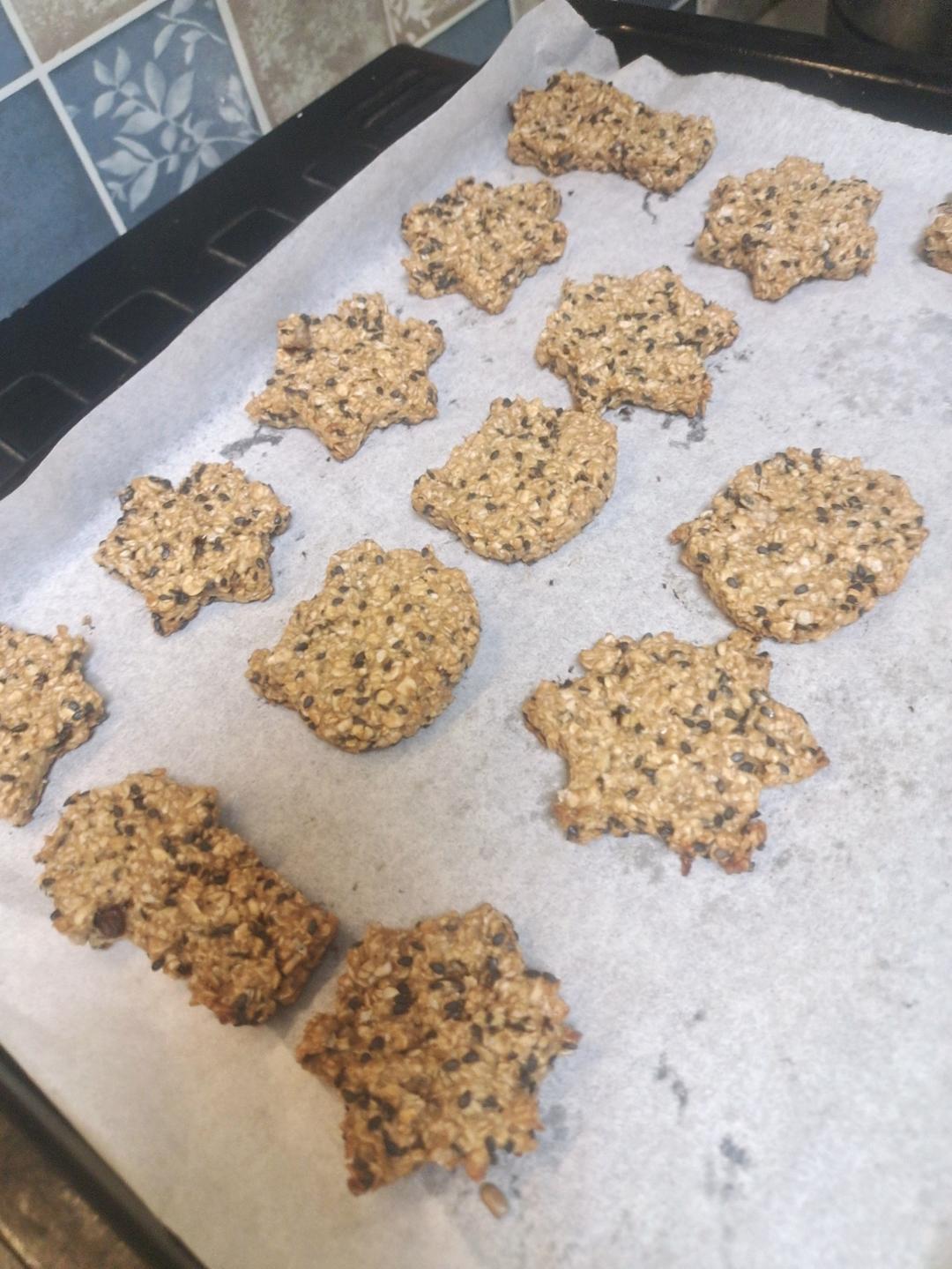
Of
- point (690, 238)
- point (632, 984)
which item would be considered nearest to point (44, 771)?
point (632, 984)

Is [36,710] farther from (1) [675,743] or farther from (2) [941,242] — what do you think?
(2) [941,242]

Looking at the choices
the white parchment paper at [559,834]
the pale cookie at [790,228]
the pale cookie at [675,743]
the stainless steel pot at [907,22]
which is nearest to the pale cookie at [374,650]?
the white parchment paper at [559,834]

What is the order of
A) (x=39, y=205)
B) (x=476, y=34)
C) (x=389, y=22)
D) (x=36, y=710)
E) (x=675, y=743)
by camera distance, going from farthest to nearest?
(x=476, y=34) < (x=389, y=22) < (x=39, y=205) < (x=36, y=710) < (x=675, y=743)

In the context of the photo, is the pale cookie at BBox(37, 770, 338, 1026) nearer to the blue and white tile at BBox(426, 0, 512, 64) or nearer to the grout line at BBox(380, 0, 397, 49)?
the grout line at BBox(380, 0, 397, 49)

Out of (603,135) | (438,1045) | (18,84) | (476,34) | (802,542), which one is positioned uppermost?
(18,84)

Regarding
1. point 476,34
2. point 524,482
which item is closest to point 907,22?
point 476,34

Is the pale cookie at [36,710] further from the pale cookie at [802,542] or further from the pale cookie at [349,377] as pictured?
the pale cookie at [802,542]

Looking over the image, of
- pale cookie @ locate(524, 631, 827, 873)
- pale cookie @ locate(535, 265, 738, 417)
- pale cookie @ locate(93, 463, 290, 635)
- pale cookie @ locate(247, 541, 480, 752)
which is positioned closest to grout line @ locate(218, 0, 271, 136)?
pale cookie @ locate(535, 265, 738, 417)
